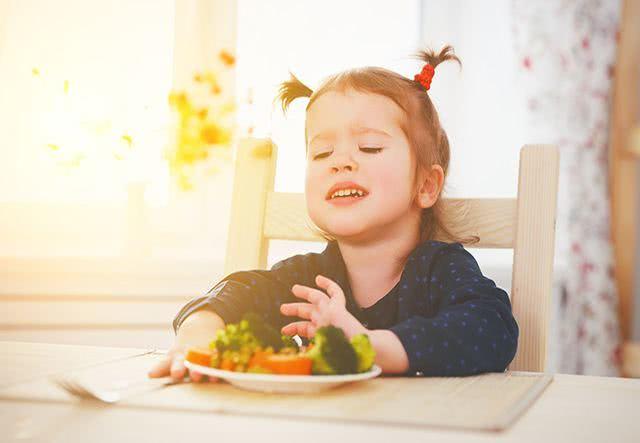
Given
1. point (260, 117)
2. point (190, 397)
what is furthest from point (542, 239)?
point (260, 117)

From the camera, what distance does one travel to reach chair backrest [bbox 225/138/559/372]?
101 centimetres

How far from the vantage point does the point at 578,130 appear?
264cm

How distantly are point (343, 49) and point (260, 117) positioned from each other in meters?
0.37

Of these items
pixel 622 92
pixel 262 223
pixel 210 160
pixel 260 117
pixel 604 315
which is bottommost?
pixel 604 315

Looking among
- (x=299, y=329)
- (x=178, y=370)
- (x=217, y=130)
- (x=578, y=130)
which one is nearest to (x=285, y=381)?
(x=178, y=370)

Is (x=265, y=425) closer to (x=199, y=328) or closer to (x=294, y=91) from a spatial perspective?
(x=199, y=328)

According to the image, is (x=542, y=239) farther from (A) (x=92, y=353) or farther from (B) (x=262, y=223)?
(A) (x=92, y=353)

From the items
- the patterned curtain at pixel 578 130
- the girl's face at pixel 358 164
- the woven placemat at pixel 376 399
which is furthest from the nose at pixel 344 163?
the patterned curtain at pixel 578 130

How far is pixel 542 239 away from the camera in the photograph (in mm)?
1024

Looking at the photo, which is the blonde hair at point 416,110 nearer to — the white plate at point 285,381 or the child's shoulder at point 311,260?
the child's shoulder at point 311,260

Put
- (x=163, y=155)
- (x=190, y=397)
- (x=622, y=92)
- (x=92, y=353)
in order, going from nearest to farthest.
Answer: (x=190, y=397)
(x=92, y=353)
(x=163, y=155)
(x=622, y=92)

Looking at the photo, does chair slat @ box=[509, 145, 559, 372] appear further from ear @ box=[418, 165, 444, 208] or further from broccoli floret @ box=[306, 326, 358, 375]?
broccoli floret @ box=[306, 326, 358, 375]

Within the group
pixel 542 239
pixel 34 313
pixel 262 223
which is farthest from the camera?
pixel 34 313

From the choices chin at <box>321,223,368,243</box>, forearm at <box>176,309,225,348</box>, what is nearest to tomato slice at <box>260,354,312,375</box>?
forearm at <box>176,309,225,348</box>
